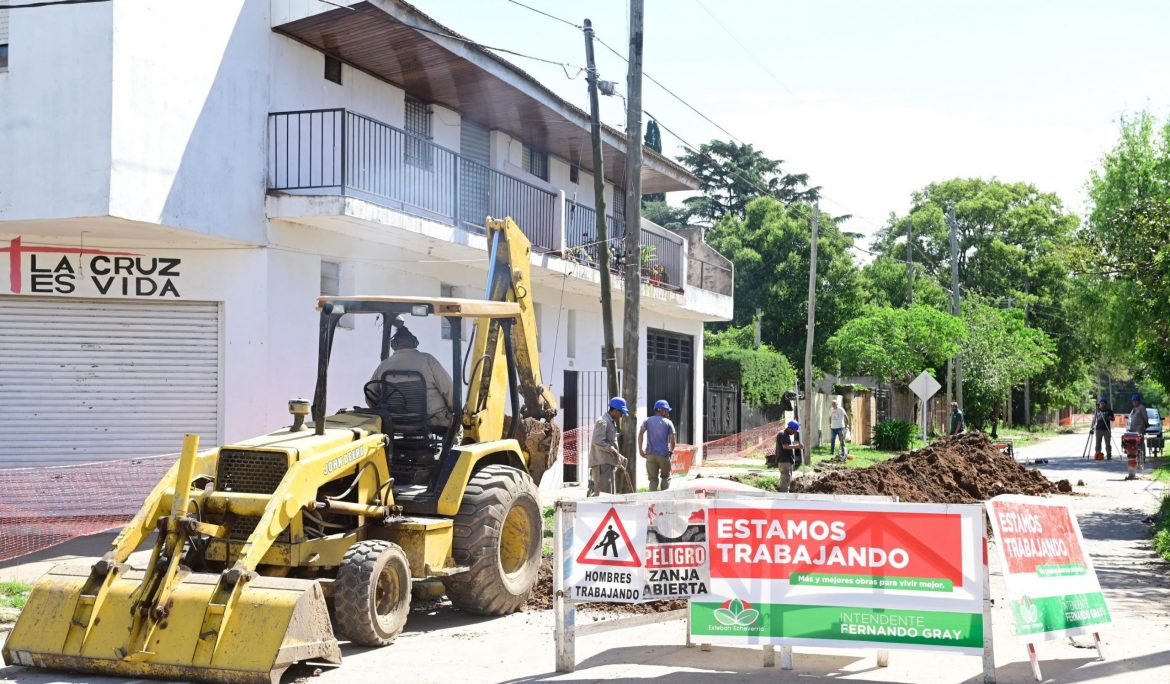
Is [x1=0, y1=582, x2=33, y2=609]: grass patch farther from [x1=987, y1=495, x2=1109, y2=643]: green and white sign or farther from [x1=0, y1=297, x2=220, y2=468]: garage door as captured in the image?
[x1=987, y1=495, x2=1109, y2=643]: green and white sign

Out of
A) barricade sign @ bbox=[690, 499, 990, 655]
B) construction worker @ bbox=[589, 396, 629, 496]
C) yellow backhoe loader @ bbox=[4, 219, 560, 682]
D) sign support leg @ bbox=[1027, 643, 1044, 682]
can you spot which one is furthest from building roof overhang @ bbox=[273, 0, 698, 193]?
sign support leg @ bbox=[1027, 643, 1044, 682]

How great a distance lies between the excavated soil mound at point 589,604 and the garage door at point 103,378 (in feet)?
20.0

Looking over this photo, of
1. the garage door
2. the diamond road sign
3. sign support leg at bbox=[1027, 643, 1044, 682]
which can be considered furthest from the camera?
the diamond road sign

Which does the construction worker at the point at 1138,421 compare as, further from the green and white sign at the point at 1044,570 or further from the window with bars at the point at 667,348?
the green and white sign at the point at 1044,570

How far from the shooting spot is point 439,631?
9.77 metres

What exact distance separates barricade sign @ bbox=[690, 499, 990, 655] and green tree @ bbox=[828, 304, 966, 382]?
3565cm

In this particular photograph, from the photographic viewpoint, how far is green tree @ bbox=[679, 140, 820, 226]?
215 feet

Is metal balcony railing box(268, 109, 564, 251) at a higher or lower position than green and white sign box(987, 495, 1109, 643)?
higher

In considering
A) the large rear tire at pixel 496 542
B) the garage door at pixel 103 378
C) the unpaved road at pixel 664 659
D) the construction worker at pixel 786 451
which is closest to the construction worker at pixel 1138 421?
the construction worker at pixel 786 451

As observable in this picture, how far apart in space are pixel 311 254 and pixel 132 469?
155 inches

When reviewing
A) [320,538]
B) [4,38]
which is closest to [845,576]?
[320,538]

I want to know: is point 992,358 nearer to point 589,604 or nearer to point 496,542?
point 589,604

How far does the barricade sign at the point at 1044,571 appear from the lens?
25.8 feet

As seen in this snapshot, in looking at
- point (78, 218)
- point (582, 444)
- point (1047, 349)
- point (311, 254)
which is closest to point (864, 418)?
point (1047, 349)
